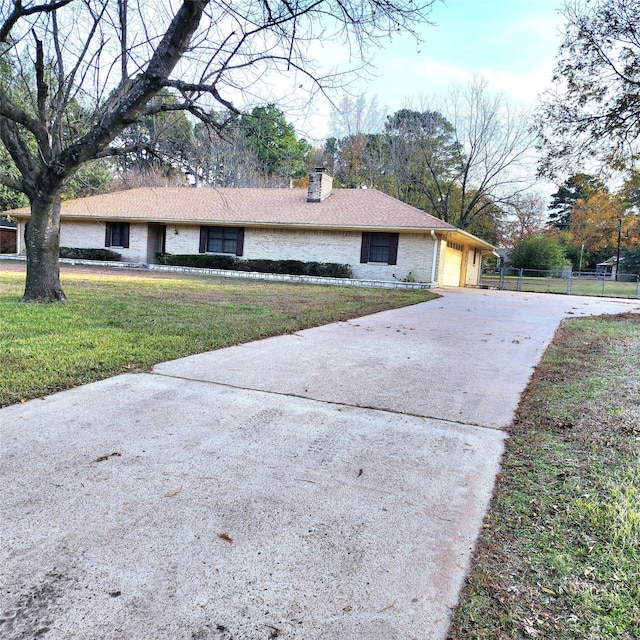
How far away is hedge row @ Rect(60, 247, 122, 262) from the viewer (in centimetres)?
2234

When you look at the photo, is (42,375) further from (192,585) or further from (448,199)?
(448,199)

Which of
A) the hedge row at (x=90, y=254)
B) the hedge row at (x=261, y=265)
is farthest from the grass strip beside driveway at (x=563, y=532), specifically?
the hedge row at (x=90, y=254)

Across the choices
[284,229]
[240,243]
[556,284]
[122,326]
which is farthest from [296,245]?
[556,284]

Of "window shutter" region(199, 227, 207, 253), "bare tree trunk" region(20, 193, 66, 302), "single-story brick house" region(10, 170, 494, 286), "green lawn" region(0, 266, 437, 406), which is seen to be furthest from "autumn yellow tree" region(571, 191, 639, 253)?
"bare tree trunk" region(20, 193, 66, 302)

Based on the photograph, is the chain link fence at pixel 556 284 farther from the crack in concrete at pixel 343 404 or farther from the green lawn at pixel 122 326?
the crack in concrete at pixel 343 404

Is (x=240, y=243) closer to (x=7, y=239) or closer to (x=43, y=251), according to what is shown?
(x=43, y=251)

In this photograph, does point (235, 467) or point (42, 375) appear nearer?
point (235, 467)

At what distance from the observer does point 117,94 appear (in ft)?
25.4

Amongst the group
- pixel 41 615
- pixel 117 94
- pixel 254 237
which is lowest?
pixel 41 615

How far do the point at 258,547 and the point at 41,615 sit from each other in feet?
2.43

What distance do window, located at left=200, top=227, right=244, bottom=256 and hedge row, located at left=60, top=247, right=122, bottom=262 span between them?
4518 millimetres

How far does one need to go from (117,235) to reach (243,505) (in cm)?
2316

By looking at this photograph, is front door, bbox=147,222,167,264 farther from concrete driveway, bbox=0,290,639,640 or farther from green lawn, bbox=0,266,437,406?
concrete driveway, bbox=0,290,639,640

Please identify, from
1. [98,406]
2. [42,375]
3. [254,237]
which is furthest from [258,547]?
[254,237]
